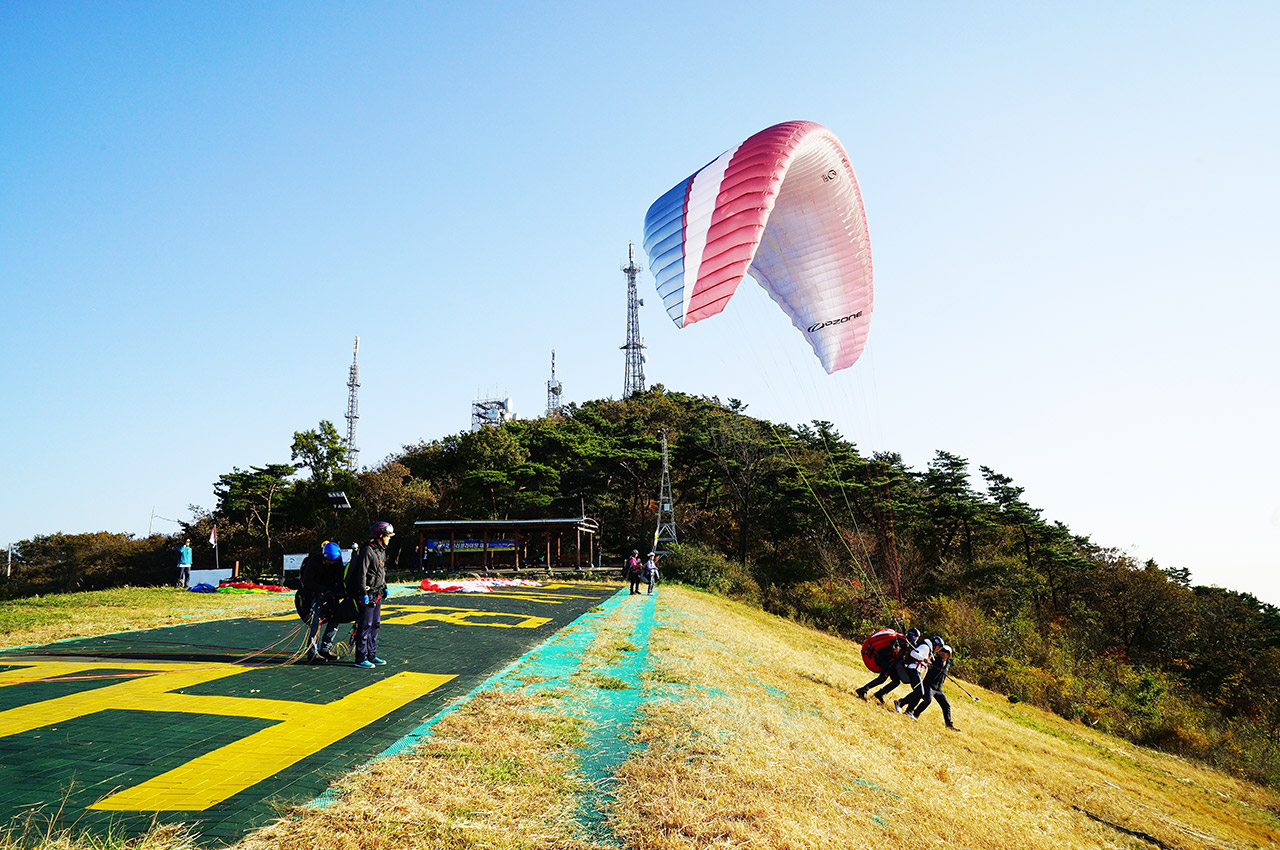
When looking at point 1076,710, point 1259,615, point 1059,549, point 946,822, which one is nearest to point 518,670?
point 946,822

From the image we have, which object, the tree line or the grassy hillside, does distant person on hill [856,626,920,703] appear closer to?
the grassy hillside

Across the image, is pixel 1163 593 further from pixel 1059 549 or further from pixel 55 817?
pixel 55 817

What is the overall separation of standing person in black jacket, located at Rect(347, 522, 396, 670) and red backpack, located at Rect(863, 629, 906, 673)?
6069 millimetres

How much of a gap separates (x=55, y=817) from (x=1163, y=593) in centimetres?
4138

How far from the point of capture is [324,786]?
3.71 meters

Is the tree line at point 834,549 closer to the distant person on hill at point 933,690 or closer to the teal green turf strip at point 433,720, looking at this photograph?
the distant person on hill at point 933,690

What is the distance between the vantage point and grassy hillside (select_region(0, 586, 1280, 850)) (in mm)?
3498

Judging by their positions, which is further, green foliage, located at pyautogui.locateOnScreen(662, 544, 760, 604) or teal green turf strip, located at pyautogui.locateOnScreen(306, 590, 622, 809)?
green foliage, located at pyautogui.locateOnScreen(662, 544, 760, 604)

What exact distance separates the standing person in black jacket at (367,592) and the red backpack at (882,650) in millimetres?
6069

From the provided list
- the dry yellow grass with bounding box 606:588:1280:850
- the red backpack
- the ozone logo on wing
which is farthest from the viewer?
the ozone logo on wing

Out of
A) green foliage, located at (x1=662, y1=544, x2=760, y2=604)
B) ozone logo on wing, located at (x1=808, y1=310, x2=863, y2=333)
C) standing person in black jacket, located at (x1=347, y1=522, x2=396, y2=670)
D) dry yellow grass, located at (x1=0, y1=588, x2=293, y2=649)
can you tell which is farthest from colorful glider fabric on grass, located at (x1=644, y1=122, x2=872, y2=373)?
green foliage, located at (x1=662, y1=544, x2=760, y2=604)

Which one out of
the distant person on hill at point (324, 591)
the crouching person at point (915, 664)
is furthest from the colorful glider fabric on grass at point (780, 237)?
the distant person on hill at point (324, 591)

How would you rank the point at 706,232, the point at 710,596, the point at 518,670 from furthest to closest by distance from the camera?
the point at 710,596
the point at 706,232
the point at 518,670

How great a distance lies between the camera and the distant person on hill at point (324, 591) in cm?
728
